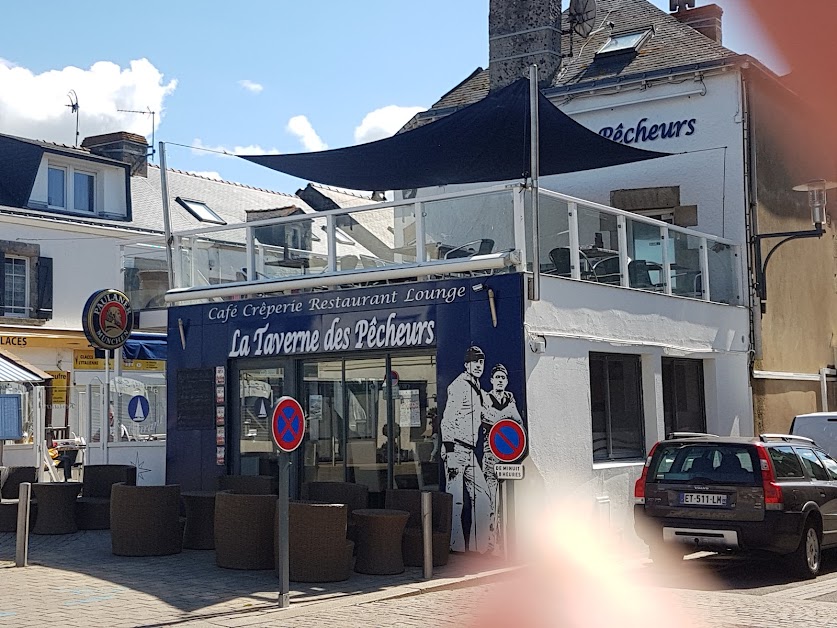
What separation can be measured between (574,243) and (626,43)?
7826 mm

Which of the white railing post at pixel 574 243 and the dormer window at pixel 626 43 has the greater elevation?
the dormer window at pixel 626 43

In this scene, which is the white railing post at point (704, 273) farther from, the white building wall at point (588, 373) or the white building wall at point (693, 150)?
the white building wall at point (693, 150)

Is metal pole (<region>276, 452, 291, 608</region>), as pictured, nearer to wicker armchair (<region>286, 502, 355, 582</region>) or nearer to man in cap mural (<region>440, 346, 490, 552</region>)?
wicker armchair (<region>286, 502, 355, 582</region>)

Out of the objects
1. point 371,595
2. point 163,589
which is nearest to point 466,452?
point 371,595

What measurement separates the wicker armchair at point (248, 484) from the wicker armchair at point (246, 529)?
7.31 feet

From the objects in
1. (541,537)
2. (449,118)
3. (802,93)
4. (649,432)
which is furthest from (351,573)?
(802,93)

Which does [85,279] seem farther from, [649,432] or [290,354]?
[649,432]

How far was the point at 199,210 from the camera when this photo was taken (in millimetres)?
35062

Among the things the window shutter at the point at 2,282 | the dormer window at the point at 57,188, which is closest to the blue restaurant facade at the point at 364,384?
the window shutter at the point at 2,282

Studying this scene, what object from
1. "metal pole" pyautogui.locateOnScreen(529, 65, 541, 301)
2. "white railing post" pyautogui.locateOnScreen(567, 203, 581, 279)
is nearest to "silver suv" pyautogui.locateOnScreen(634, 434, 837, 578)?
"metal pole" pyautogui.locateOnScreen(529, 65, 541, 301)

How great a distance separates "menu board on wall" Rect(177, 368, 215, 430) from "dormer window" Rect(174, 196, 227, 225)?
20.8 m

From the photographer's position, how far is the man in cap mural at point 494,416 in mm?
11266

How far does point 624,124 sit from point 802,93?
56.8ft

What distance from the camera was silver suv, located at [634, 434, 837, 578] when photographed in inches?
400
